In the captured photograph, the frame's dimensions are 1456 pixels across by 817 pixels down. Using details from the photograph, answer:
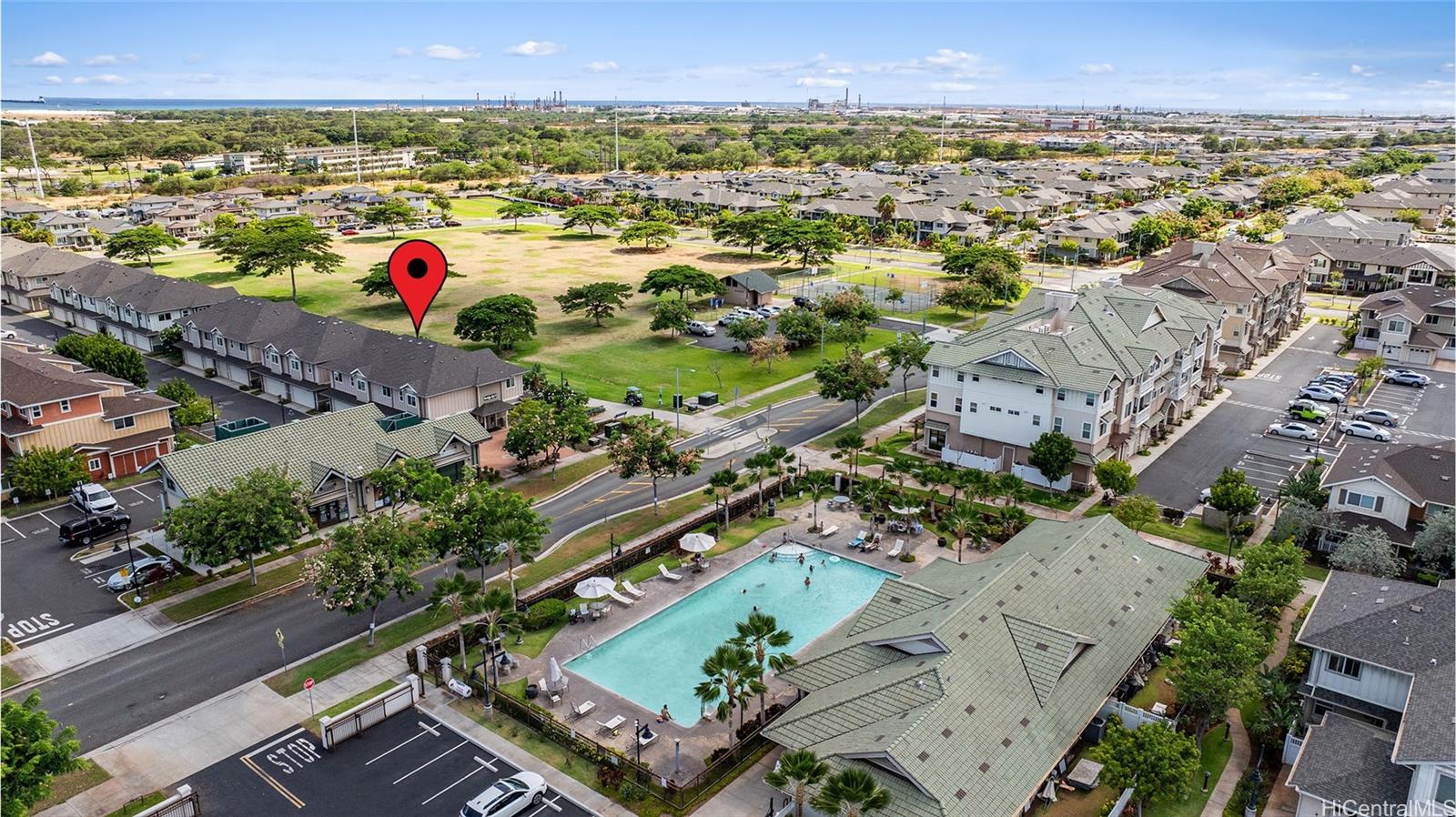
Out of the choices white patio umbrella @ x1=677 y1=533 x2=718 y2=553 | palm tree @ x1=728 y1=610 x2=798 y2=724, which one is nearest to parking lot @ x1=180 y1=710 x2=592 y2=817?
palm tree @ x1=728 y1=610 x2=798 y2=724

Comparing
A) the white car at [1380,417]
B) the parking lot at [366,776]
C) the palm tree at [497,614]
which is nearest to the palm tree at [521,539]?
the palm tree at [497,614]

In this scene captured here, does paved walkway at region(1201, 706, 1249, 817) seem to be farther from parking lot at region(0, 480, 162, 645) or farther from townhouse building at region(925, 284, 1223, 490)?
parking lot at region(0, 480, 162, 645)

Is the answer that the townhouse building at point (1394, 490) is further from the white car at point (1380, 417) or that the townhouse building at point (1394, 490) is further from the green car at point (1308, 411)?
the white car at point (1380, 417)

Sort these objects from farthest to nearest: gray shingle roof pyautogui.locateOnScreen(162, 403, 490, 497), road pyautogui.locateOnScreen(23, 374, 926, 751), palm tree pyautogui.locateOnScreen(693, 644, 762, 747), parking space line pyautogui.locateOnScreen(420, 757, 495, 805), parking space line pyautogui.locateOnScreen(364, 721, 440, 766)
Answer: gray shingle roof pyautogui.locateOnScreen(162, 403, 490, 497) → road pyautogui.locateOnScreen(23, 374, 926, 751) → parking space line pyautogui.locateOnScreen(364, 721, 440, 766) → palm tree pyautogui.locateOnScreen(693, 644, 762, 747) → parking space line pyautogui.locateOnScreen(420, 757, 495, 805)

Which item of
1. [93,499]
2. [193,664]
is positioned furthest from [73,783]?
[93,499]

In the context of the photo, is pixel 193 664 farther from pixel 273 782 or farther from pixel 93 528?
pixel 93 528
